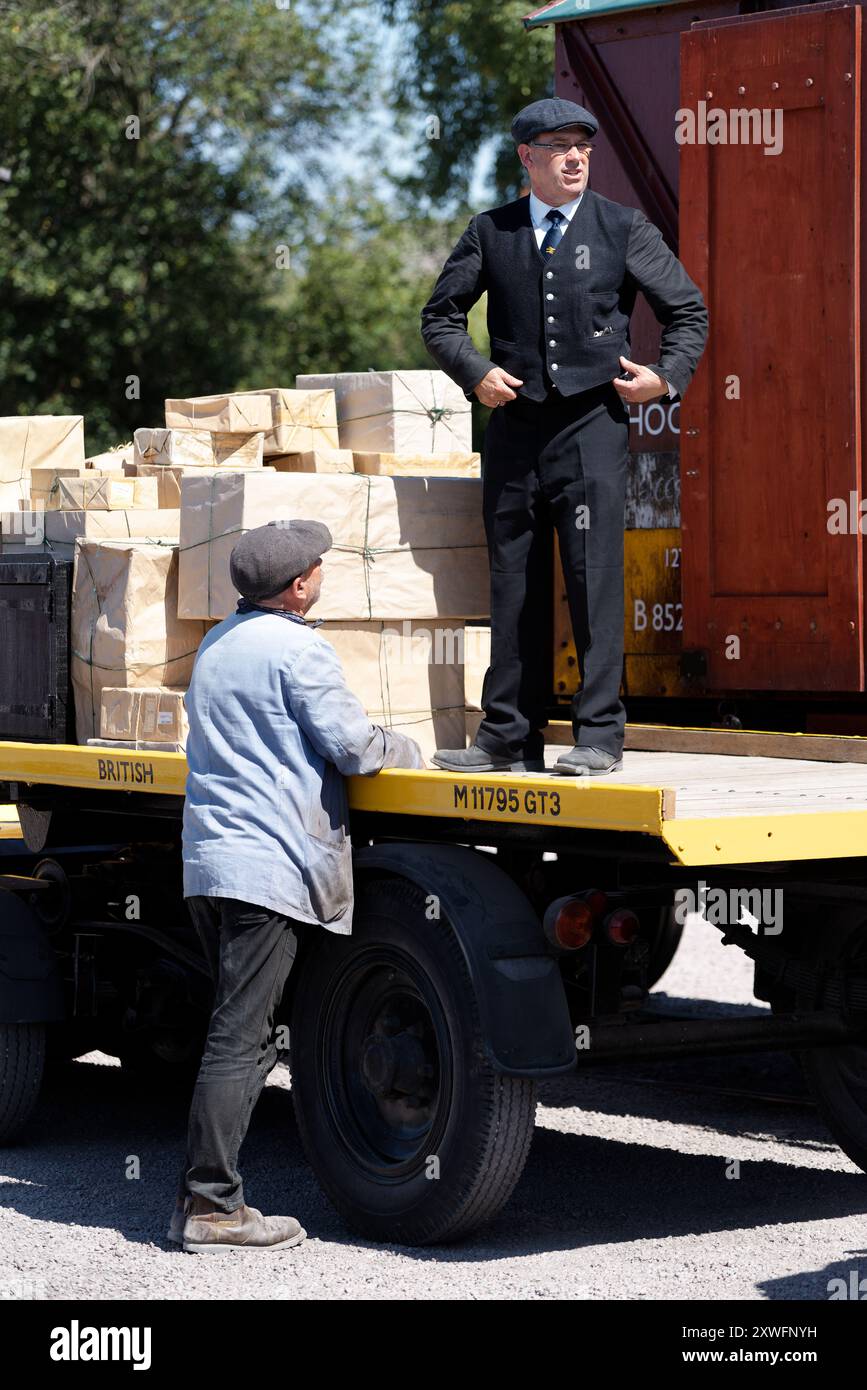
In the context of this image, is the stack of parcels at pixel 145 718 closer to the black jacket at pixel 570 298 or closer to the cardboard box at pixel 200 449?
the cardboard box at pixel 200 449

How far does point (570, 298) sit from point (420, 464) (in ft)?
4.13

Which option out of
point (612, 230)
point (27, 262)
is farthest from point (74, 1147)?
point (27, 262)

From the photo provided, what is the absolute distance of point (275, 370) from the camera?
93.0ft

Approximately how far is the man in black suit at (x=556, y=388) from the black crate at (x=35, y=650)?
1803mm

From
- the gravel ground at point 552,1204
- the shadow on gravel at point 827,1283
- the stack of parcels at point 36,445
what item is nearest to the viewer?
the shadow on gravel at point 827,1283

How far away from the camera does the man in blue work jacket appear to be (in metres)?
5.66

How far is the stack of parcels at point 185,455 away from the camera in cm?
741

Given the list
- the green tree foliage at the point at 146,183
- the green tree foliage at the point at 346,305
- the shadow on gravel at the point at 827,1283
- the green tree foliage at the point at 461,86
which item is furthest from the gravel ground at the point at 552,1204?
the green tree foliage at the point at 346,305

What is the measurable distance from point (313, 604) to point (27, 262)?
777 inches

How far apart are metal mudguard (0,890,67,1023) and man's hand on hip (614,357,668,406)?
3132 millimetres

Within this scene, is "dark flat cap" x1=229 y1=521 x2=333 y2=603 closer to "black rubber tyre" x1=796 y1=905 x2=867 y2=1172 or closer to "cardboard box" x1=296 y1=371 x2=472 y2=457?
"cardboard box" x1=296 y1=371 x2=472 y2=457

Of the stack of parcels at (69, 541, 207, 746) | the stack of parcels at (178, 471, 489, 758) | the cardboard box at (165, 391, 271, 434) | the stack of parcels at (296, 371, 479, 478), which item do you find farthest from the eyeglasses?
the stack of parcels at (69, 541, 207, 746)

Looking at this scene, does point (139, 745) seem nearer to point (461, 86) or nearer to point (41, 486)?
point (41, 486)

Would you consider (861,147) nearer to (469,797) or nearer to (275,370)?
(469,797)
